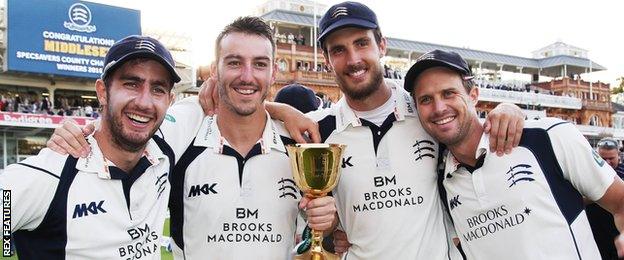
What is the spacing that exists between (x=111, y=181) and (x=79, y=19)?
3567 centimetres

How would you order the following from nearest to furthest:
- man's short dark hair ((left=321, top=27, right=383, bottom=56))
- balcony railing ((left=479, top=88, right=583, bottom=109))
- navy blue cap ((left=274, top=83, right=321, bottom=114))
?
man's short dark hair ((left=321, top=27, right=383, bottom=56)) < navy blue cap ((left=274, top=83, right=321, bottom=114)) < balcony railing ((left=479, top=88, right=583, bottom=109))

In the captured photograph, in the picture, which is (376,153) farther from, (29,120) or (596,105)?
(596,105)

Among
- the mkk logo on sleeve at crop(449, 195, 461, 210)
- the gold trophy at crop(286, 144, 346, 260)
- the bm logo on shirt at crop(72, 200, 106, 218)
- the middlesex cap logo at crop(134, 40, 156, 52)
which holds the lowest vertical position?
the mkk logo on sleeve at crop(449, 195, 461, 210)

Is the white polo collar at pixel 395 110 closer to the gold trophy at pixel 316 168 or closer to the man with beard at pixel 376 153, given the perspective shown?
the man with beard at pixel 376 153

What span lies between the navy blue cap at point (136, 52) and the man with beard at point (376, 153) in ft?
2.18

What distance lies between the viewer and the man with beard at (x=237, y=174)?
9.65 ft

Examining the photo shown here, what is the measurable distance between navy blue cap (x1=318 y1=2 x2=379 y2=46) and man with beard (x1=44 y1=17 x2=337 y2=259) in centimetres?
36

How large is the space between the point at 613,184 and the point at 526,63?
214 feet

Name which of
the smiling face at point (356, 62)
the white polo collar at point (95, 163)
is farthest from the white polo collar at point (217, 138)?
the white polo collar at point (95, 163)

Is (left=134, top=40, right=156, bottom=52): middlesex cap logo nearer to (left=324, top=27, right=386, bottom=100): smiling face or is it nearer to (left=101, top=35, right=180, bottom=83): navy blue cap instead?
(left=101, top=35, right=180, bottom=83): navy blue cap

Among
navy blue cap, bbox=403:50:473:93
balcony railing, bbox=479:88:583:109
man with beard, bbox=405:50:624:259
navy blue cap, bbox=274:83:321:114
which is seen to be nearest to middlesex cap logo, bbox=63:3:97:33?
balcony railing, bbox=479:88:583:109

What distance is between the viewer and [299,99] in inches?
177

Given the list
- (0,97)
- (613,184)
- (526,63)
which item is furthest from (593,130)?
(613,184)

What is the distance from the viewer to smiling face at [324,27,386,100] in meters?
3.25
